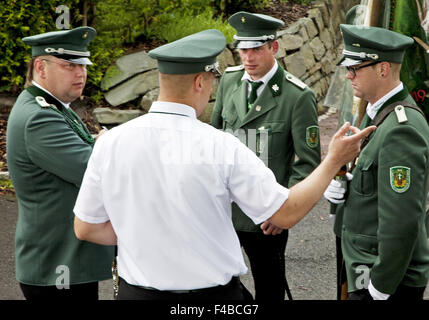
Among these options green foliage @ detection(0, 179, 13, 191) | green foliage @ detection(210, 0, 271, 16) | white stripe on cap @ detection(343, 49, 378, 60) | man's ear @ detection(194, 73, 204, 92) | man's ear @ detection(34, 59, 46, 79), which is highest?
man's ear @ detection(194, 73, 204, 92)

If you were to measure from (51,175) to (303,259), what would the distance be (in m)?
3.13

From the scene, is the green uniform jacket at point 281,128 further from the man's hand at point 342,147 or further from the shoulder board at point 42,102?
the man's hand at point 342,147

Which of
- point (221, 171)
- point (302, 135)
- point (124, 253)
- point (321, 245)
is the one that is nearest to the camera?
point (221, 171)

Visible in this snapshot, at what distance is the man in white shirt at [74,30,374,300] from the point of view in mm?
2322

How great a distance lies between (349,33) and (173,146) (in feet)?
4.54

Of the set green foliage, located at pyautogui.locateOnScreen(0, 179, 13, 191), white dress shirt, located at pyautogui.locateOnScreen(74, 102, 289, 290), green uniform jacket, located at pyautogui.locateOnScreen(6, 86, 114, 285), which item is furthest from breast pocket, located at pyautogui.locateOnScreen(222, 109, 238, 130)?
green foliage, located at pyautogui.locateOnScreen(0, 179, 13, 191)

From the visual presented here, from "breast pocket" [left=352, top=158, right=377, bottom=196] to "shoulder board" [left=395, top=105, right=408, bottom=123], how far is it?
0.80 feet

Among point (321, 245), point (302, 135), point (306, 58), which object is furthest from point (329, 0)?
point (302, 135)

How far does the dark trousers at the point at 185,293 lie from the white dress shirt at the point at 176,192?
45 mm

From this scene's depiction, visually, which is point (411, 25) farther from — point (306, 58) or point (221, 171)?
point (306, 58)

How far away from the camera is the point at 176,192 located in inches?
90.9

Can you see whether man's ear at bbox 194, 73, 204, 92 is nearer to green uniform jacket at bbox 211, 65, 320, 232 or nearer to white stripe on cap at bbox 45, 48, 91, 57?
white stripe on cap at bbox 45, 48, 91, 57
